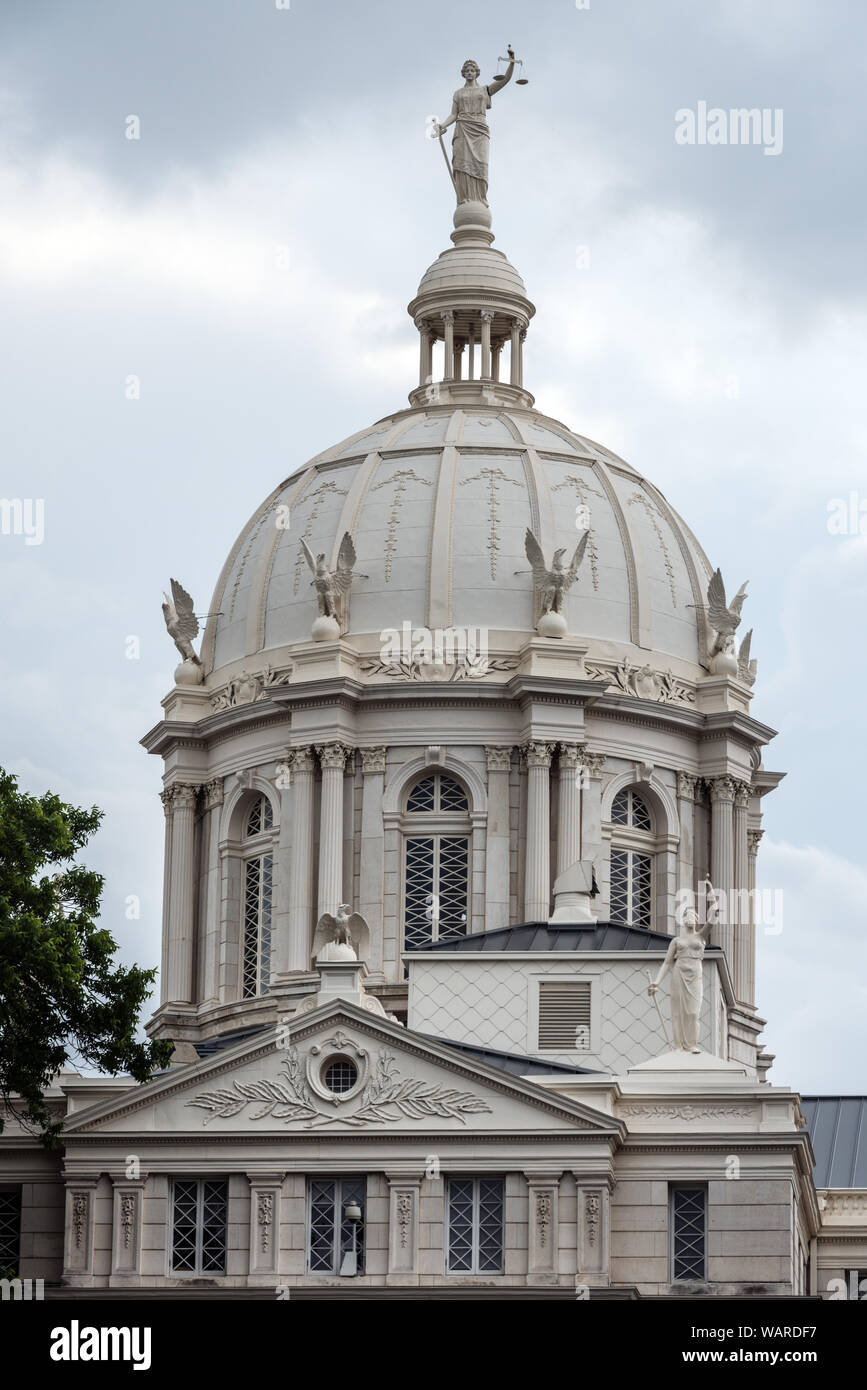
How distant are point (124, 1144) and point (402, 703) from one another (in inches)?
857

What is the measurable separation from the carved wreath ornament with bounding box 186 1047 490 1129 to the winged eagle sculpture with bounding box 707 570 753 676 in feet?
87.8

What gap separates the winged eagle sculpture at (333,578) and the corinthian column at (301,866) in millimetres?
4088

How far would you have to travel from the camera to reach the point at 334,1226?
66.2 meters

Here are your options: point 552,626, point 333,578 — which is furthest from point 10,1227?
point 552,626

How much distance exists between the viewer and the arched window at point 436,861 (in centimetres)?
8544

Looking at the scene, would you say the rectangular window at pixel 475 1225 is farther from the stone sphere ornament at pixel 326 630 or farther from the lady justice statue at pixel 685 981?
the stone sphere ornament at pixel 326 630

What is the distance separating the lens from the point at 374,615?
88.5 m

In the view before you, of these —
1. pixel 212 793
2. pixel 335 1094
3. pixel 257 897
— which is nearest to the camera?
pixel 335 1094

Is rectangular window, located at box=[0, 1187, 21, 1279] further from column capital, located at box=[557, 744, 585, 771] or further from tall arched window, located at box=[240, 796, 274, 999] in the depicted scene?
column capital, located at box=[557, 744, 585, 771]

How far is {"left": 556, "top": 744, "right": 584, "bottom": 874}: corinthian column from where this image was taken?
3356 inches

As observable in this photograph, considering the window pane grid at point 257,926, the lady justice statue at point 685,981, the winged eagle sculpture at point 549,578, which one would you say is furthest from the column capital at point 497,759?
the lady justice statue at point 685,981

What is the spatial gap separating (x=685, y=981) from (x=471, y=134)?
123 feet

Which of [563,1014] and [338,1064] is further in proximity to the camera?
[563,1014]

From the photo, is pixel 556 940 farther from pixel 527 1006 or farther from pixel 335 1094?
pixel 335 1094
